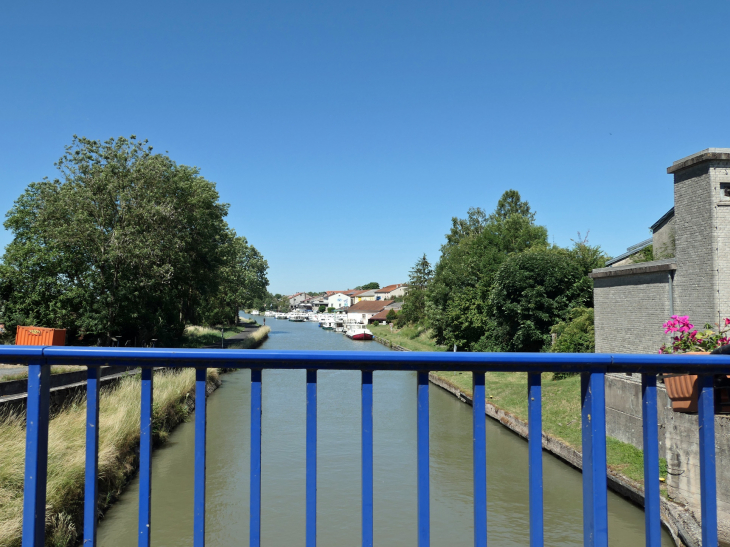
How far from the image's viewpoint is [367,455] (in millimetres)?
1631

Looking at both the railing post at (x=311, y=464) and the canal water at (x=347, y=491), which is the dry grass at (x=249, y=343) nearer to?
the canal water at (x=347, y=491)

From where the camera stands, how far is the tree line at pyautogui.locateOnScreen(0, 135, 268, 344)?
23.0 meters

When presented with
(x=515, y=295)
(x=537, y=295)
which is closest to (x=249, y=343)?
(x=515, y=295)

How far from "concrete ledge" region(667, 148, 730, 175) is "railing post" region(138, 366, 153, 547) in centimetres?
1233

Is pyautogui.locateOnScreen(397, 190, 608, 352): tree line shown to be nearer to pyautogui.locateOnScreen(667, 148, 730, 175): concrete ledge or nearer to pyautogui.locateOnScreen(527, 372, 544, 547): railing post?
pyautogui.locateOnScreen(667, 148, 730, 175): concrete ledge

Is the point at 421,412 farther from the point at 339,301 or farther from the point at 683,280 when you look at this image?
the point at 339,301

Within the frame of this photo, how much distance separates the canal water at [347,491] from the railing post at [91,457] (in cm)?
809

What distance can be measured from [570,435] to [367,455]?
12.7 m

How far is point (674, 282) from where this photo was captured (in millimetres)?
11938

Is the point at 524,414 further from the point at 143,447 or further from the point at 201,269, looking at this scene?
the point at 201,269

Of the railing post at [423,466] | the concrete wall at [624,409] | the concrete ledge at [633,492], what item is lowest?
the concrete ledge at [633,492]

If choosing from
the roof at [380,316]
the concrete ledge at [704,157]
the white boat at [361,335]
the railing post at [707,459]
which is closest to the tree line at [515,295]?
the concrete ledge at [704,157]

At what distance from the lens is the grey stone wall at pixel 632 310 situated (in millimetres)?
12289

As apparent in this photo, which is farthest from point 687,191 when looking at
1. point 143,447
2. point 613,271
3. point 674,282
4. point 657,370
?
point 143,447
